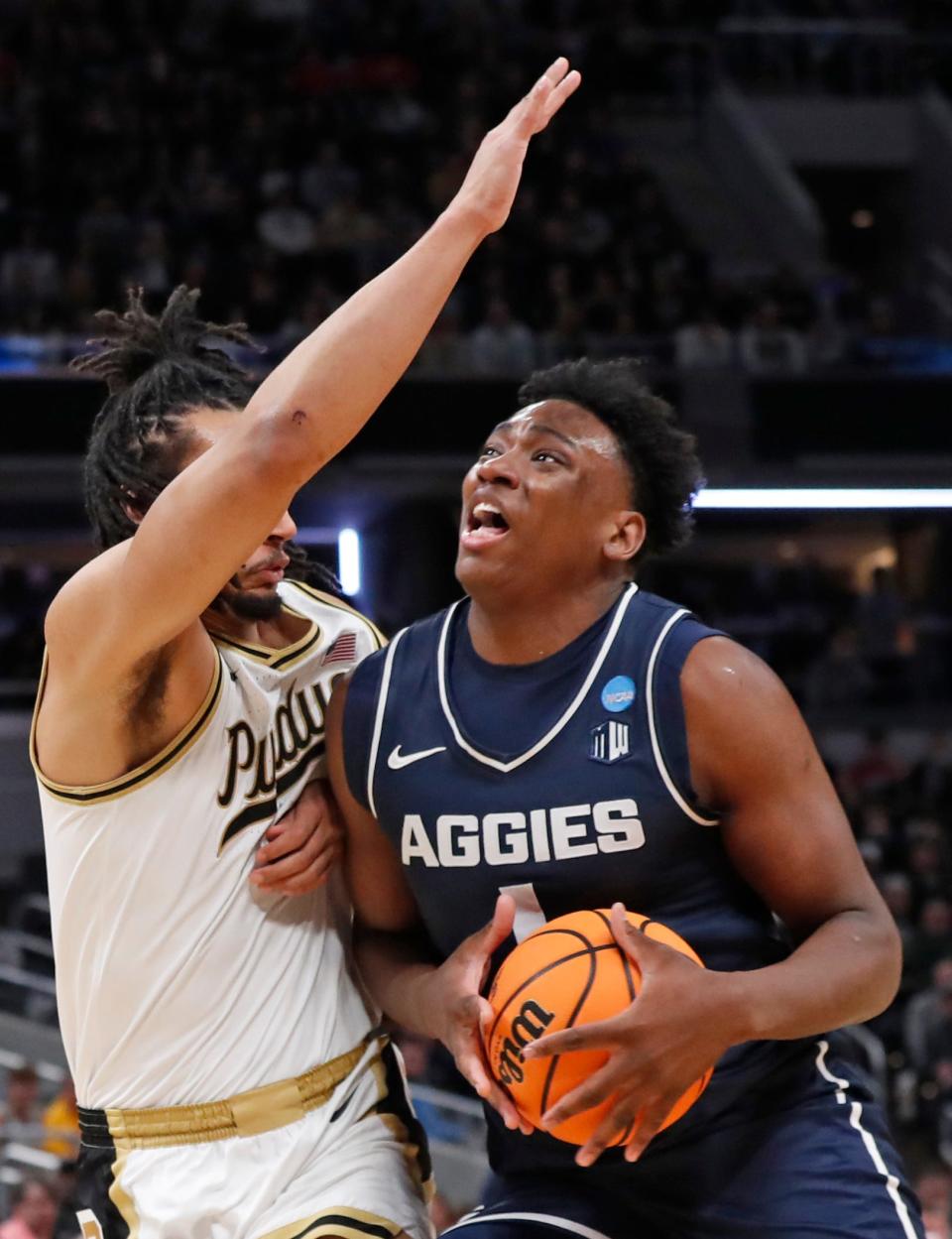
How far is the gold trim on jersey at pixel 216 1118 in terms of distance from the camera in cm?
312

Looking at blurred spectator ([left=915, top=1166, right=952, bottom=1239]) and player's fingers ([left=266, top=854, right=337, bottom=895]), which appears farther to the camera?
blurred spectator ([left=915, top=1166, right=952, bottom=1239])

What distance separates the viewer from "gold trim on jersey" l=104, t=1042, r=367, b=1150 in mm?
3117

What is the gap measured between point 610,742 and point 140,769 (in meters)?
0.81

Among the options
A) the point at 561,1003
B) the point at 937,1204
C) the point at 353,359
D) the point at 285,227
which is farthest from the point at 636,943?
the point at 285,227

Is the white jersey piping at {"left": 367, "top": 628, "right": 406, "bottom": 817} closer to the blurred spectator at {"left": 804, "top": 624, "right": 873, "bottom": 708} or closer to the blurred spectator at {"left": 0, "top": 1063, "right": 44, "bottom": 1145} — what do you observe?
the blurred spectator at {"left": 0, "top": 1063, "right": 44, "bottom": 1145}

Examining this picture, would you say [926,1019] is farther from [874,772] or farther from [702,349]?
[702,349]

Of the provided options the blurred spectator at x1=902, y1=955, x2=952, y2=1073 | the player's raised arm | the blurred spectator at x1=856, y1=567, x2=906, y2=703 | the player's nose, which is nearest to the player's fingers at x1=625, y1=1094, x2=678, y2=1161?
the player's raised arm

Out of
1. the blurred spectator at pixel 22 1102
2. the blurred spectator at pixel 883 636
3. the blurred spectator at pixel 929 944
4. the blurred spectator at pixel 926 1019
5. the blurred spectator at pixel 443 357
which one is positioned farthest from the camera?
the blurred spectator at pixel 883 636

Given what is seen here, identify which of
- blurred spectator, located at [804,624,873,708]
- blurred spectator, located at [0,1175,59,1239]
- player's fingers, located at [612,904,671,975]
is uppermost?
player's fingers, located at [612,904,671,975]

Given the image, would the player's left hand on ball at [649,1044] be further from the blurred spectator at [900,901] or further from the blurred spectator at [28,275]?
the blurred spectator at [28,275]

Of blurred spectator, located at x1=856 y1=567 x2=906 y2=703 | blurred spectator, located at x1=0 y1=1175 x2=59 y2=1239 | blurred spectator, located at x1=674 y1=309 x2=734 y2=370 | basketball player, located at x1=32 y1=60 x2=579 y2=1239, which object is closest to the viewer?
basketball player, located at x1=32 y1=60 x2=579 y2=1239

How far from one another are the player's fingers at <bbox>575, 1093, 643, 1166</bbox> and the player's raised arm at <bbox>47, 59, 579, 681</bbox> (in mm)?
992

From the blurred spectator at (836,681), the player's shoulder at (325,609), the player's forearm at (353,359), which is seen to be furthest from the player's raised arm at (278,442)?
the blurred spectator at (836,681)

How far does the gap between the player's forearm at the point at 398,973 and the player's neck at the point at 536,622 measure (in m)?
0.56
